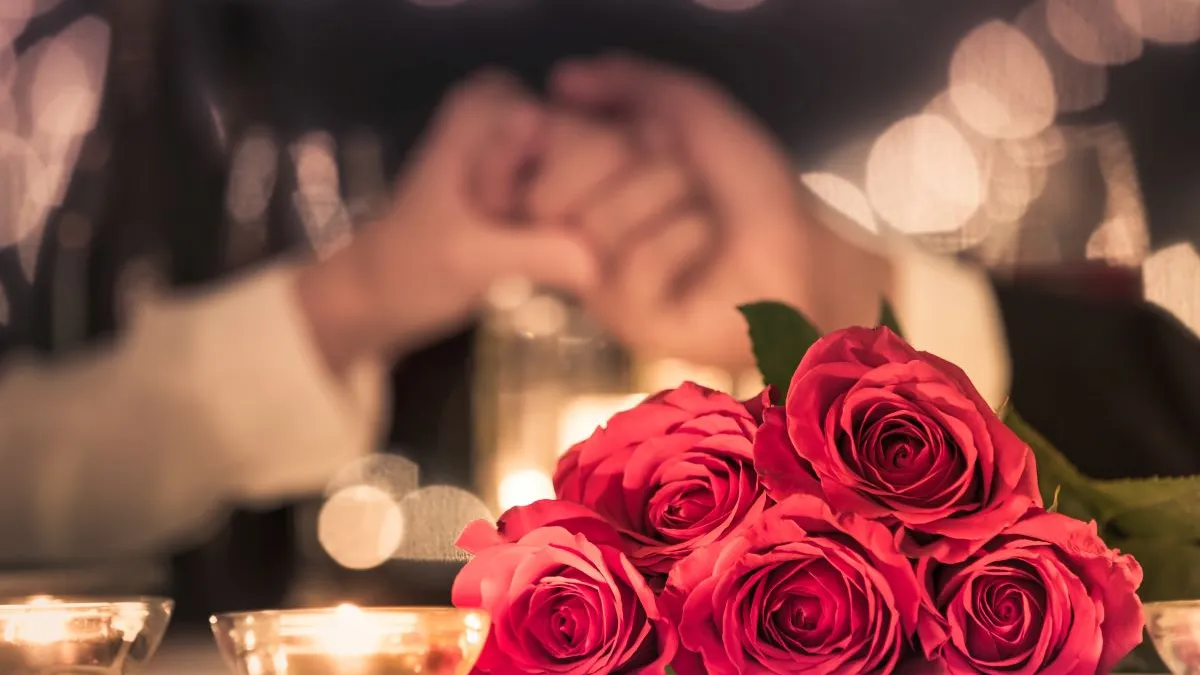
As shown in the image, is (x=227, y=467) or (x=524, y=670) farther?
(x=227, y=467)

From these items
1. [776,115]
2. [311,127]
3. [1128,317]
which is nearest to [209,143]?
[311,127]

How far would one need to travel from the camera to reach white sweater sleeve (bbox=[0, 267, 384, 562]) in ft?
3.27

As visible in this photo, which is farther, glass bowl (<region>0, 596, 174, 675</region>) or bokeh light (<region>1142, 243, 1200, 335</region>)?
bokeh light (<region>1142, 243, 1200, 335</region>)

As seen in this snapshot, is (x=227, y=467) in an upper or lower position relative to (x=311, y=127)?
lower

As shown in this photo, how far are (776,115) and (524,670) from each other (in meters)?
0.75

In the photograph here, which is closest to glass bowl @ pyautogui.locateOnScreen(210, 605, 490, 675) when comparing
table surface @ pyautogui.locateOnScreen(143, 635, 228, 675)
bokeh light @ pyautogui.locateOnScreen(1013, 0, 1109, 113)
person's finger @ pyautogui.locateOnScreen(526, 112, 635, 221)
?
table surface @ pyautogui.locateOnScreen(143, 635, 228, 675)

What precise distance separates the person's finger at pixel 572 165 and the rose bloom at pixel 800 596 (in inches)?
28.6

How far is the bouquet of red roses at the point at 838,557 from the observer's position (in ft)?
0.93

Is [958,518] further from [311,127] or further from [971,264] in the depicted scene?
[311,127]

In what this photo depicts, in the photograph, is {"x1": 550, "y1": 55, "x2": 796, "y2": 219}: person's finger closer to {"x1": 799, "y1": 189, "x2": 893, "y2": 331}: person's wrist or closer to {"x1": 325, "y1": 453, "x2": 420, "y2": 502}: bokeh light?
{"x1": 799, "y1": 189, "x2": 893, "y2": 331}: person's wrist

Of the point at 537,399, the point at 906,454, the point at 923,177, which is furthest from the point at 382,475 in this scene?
the point at 906,454

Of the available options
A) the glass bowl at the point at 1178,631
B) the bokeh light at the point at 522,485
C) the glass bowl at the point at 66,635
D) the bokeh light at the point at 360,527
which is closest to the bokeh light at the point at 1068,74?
Answer: the bokeh light at the point at 522,485

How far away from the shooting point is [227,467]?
1006mm

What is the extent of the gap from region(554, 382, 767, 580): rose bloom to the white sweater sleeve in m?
0.68
